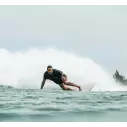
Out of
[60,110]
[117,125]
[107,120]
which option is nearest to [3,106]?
[60,110]

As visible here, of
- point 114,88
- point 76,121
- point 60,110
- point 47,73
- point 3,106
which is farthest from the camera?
point 114,88

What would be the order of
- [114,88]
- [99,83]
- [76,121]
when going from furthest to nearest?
[99,83]
[114,88]
[76,121]

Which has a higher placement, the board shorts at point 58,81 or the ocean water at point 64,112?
the board shorts at point 58,81

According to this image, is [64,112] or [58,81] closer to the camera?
[64,112]

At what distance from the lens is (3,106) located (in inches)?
630

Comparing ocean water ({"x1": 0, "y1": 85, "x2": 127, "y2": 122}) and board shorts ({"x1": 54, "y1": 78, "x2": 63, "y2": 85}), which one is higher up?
board shorts ({"x1": 54, "y1": 78, "x2": 63, "y2": 85})

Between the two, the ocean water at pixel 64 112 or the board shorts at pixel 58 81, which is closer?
the ocean water at pixel 64 112

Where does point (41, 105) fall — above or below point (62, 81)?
below

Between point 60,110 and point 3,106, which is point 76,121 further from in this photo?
point 3,106

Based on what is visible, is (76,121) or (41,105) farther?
(41,105)

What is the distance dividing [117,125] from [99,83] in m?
21.5

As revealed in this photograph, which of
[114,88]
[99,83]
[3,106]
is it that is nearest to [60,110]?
[3,106]

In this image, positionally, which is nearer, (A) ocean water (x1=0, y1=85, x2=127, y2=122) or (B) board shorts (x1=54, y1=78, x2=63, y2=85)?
(A) ocean water (x1=0, y1=85, x2=127, y2=122)

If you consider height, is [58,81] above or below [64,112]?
above
